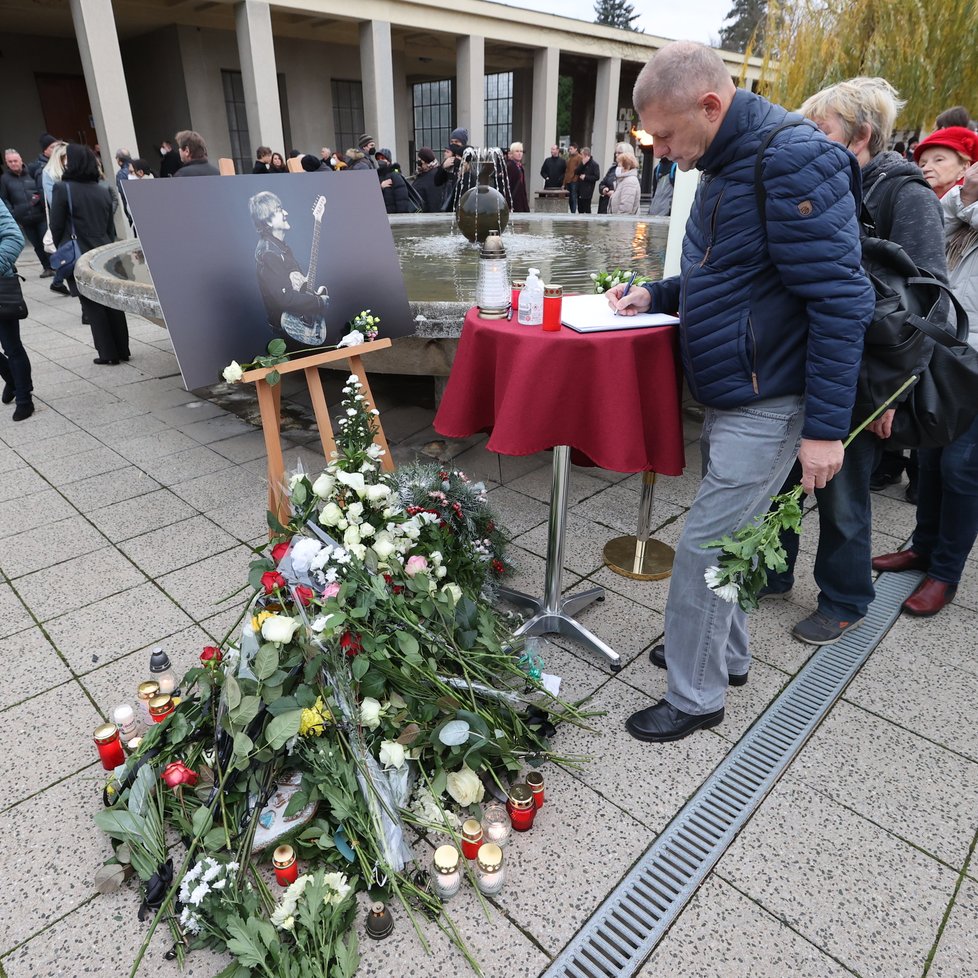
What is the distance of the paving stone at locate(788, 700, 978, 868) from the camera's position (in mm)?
1912

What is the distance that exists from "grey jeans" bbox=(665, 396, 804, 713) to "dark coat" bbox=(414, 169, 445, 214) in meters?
8.50

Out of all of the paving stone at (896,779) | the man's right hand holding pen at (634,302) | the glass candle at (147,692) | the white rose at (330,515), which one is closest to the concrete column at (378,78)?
the man's right hand holding pen at (634,302)

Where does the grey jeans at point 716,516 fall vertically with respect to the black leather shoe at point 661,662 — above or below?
above

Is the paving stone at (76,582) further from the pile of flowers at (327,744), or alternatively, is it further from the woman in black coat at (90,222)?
the woman in black coat at (90,222)

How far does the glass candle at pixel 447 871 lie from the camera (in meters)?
1.68

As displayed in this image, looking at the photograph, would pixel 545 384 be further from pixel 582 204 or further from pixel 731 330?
pixel 582 204

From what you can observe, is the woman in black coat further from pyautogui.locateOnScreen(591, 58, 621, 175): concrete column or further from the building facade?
pyautogui.locateOnScreen(591, 58, 621, 175): concrete column

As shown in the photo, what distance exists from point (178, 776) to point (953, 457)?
292 centimetres

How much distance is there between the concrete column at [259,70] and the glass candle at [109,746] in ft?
44.1

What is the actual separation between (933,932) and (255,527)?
9.95 feet

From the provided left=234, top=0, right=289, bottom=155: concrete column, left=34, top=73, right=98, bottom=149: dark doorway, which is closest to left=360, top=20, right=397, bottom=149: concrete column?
left=234, top=0, right=289, bottom=155: concrete column

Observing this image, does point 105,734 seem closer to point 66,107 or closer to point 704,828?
point 704,828

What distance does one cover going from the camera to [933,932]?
1.66m

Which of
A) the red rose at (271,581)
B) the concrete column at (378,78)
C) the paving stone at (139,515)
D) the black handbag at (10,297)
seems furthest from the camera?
the concrete column at (378,78)
